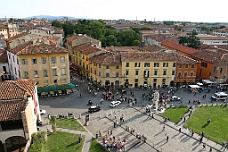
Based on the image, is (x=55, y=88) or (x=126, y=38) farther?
(x=126, y=38)

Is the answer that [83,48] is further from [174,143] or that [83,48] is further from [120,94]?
[174,143]

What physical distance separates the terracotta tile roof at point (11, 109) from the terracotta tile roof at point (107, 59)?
26.8 m

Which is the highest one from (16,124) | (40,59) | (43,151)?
(40,59)

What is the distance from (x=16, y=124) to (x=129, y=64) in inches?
1223

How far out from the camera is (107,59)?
5144 cm

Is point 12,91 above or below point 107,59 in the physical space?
below

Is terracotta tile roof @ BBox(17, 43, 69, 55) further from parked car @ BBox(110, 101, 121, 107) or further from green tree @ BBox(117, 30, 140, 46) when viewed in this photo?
green tree @ BBox(117, 30, 140, 46)

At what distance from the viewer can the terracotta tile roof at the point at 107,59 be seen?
166 ft

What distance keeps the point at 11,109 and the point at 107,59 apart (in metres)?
29.5

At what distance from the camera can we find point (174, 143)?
30125mm

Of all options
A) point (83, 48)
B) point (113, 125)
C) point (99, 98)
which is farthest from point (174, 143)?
point (83, 48)

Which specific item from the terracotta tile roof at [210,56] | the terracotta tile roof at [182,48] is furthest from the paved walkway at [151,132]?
the terracotta tile roof at [182,48]

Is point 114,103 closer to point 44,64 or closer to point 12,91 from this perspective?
point 44,64

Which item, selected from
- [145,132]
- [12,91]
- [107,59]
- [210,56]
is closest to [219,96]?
[210,56]
